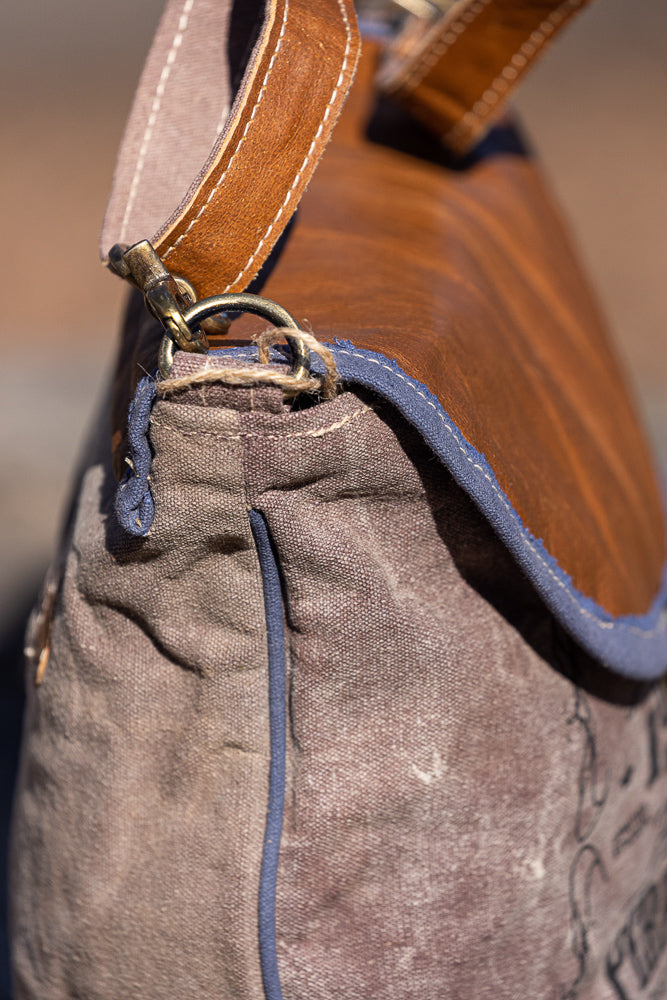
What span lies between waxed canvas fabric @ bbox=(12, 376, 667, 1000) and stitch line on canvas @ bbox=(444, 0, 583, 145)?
61 cm

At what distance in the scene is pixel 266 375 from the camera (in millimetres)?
521

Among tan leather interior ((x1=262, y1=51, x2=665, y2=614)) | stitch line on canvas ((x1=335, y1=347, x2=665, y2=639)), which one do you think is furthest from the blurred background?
stitch line on canvas ((x1=335, y1=347, x2=665, y2=639))

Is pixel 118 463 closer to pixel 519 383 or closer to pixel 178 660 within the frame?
pixel 178 660

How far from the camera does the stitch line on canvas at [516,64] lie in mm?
959

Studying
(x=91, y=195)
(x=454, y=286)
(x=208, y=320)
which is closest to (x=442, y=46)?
(x=454, y=286)

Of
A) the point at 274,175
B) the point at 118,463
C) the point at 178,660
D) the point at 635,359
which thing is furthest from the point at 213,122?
the point at 635,359

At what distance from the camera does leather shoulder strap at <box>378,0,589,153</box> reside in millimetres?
951

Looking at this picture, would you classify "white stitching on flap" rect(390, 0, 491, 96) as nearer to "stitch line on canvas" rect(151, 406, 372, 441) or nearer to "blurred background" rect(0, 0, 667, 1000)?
"stitch line on canvas" rect(151, 406, 372, 441)

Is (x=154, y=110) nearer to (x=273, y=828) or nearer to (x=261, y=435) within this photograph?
(x=261, y=435)

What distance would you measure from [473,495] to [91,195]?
13.1 ft

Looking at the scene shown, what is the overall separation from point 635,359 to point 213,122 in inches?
103

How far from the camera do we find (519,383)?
2.59 feet

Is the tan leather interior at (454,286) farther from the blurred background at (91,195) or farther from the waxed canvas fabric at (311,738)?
the blurred background at (91,195)

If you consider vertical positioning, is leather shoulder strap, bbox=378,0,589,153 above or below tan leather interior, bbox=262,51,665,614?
above
